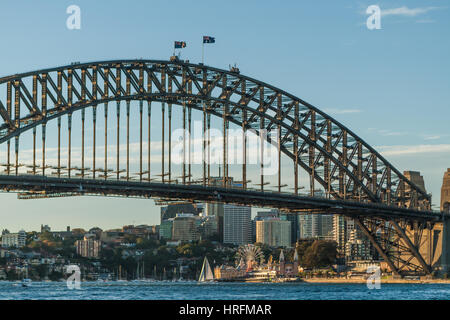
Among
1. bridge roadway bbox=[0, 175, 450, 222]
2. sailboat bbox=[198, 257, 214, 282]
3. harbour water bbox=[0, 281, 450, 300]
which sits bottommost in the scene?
sailboat bbox=[198, 257, 214, 282]

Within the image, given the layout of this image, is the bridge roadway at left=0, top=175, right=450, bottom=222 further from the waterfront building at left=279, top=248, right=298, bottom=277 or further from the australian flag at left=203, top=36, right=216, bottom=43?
the waterfront building at left=279, top=248, right=298, bottom=277

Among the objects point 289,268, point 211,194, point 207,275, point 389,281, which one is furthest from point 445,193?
point 207,275

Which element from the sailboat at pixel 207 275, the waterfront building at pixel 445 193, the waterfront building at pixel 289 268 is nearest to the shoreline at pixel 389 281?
the waterfront building at pixel 445 193

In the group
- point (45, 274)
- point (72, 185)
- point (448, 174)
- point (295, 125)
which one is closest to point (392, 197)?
point (448, 174)

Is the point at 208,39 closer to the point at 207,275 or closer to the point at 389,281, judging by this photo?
the point at 389,281

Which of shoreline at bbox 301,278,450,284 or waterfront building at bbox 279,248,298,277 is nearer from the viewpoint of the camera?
shoreline at bbox 301,278,450,284

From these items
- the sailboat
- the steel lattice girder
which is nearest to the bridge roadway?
the steel lattice girder

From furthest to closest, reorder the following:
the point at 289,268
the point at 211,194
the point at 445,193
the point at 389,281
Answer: the point at 289,268
the point at 445,193
the point at 389,281
the point at 211,194

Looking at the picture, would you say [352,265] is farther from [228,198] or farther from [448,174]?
[228,198]

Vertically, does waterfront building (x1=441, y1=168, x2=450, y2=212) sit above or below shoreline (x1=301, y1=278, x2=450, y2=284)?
above
